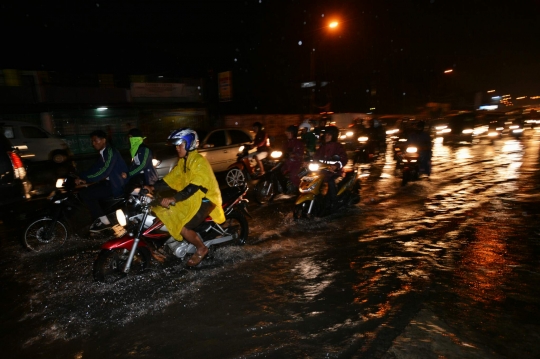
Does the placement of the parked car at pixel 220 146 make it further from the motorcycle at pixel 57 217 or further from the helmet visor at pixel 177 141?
the helmet visor at pixel 177 141

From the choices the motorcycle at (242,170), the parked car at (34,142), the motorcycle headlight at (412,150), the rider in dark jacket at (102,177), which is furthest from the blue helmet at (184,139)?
the parked car at (34,142)

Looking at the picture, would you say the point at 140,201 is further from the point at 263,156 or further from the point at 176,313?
the point at 263,156

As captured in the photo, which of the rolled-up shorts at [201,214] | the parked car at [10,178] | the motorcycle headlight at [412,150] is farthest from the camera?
the motorcycle headlight at [412,150]

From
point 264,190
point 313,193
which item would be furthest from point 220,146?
point 313,193

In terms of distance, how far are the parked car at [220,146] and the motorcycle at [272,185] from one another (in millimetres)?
2952

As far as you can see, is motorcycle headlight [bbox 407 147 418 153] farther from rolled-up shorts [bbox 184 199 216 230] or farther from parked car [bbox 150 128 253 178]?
rolled-up shorts [bbox 184 199 216 230]

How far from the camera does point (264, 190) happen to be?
8.96 metres

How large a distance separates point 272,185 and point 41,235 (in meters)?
4.78

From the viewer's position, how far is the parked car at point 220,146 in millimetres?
11258

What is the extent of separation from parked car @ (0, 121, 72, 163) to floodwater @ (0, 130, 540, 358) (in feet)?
37.5

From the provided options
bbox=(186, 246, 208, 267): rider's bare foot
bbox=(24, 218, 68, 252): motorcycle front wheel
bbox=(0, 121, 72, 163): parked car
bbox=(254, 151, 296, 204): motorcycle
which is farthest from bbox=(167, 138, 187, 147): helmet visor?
bbox=(0, 121, 72, 163): parked car

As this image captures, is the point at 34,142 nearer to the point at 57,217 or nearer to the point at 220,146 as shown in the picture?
the point at 220,146

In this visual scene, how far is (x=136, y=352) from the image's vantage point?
11.3ft

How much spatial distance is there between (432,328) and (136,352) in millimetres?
2736
